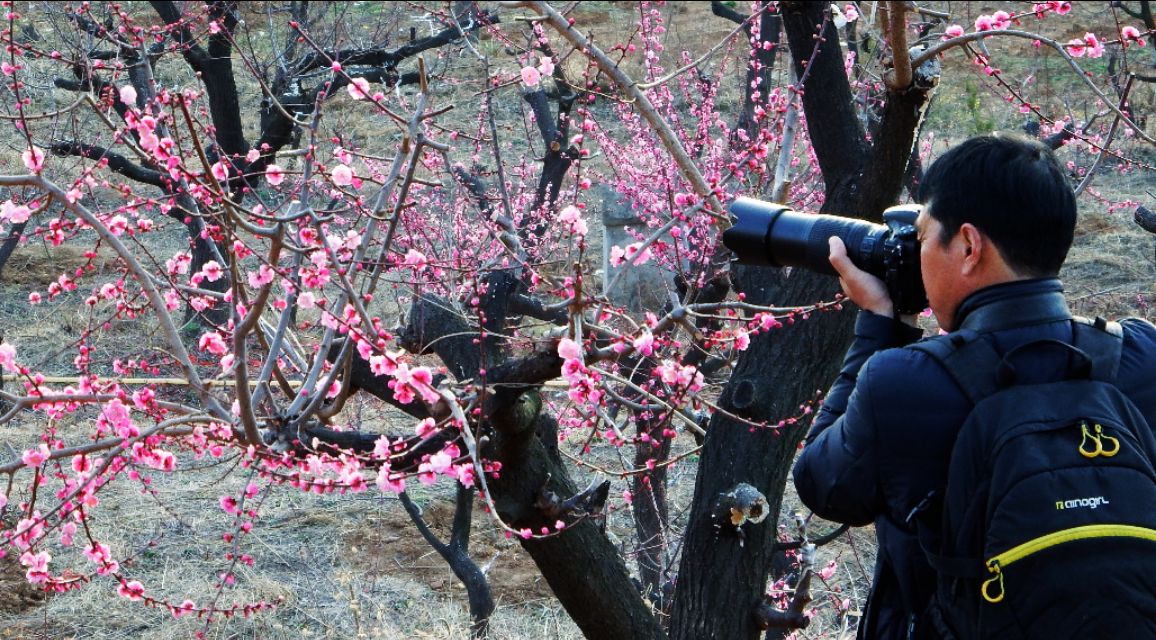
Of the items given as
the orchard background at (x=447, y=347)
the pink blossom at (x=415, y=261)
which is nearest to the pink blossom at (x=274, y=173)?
the orchard background at (x=447, y=347)

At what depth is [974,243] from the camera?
1.31 m

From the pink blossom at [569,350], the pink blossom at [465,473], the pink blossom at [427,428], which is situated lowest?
the pink blossom at [465,473]

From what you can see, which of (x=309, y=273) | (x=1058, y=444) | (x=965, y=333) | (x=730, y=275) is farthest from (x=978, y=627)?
(x=730, y=275)

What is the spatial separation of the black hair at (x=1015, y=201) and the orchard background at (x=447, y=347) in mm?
841

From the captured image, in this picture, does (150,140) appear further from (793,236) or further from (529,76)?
(793,236)

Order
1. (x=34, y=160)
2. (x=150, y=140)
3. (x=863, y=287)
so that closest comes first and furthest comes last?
(x=863, y=287), (x=34, y=160), (x=150, y=140)

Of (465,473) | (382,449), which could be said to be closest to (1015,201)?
(465,473)

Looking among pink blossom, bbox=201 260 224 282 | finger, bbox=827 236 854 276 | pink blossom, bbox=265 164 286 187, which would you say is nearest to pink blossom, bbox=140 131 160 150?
pink blossom, bbox=265 164 286 187

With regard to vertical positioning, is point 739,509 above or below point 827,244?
below

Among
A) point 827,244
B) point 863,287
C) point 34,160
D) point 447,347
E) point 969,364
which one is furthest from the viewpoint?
point 447,347

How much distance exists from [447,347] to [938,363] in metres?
2.23

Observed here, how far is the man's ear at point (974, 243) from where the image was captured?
1.31 metres

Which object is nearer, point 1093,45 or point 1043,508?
point 1043,508

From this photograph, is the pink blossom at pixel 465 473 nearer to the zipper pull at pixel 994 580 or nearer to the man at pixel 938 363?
the man at pixel 938 363
